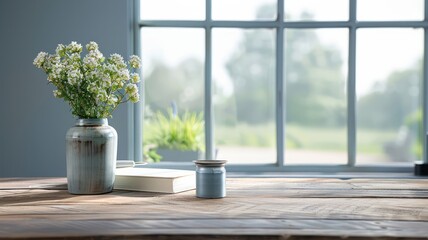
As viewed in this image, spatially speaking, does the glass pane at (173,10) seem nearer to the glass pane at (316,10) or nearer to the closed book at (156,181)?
the glass pane at (316,10)

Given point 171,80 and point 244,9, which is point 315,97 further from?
point 171,80

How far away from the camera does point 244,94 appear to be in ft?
10.7

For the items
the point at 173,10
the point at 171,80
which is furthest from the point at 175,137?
the point at 173,10

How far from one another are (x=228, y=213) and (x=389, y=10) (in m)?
2.06

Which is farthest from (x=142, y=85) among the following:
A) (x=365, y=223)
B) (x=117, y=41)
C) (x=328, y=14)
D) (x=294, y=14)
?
(x=365, y=223)

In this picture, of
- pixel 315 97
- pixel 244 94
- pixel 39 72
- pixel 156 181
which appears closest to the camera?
pixel 156 181

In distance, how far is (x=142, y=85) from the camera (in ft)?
9.57

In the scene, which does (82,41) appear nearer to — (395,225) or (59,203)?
(59,203)

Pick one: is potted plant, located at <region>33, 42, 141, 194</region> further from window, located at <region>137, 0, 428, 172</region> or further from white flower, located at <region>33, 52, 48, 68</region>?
window, located at <region>137, 0, 428, 172</region>

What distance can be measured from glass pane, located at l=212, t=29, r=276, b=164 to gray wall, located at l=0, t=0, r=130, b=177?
630mm

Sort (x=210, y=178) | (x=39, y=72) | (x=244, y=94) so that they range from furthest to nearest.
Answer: (x=244, y=94) → (x=39, y=72) → (x=210, y=178)

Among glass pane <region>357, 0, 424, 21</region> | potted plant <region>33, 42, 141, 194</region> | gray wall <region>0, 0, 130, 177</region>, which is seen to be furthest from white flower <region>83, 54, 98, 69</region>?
glass pane <region>357, 0, 424, 21</region>

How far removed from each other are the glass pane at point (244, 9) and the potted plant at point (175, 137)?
647 millimetres

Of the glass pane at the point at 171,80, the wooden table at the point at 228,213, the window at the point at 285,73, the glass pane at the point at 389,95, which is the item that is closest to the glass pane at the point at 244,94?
the window at the point at 285,73
